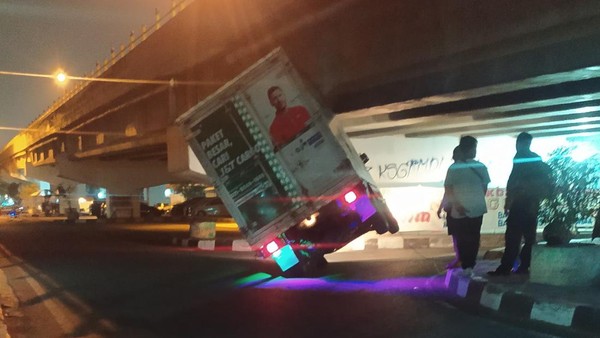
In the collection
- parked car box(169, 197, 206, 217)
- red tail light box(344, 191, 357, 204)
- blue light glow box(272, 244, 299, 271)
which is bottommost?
blue light glow box(272, 244, 299, 271)

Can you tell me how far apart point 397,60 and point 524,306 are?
5.61 m

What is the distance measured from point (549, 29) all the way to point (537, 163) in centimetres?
194

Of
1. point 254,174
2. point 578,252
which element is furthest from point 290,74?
point 578,252

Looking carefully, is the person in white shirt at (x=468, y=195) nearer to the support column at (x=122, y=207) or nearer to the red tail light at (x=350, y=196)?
the red tail light at (x=350, y=196)

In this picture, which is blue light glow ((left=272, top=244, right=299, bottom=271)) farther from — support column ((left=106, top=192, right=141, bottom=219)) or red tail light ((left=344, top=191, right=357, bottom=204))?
support column ((left=106, top=192, right=141, bottom=219))

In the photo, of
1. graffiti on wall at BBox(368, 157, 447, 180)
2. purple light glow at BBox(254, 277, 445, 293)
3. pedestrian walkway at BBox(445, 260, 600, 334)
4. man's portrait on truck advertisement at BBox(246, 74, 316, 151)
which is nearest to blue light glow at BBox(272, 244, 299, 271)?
purple light glow at BBox(254, 277, 445, 293)

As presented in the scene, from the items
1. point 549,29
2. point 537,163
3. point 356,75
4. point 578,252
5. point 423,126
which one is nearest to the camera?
point 578,252

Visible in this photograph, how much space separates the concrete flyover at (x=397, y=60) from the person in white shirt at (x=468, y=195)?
1.47m

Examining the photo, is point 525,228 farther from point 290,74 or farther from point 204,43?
point 204,43

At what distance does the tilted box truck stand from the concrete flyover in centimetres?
211

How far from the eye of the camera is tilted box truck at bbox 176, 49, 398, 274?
10.1m

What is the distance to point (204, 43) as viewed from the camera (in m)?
16.6

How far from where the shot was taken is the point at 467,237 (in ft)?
30.2

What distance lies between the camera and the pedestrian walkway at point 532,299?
21.5 ft
